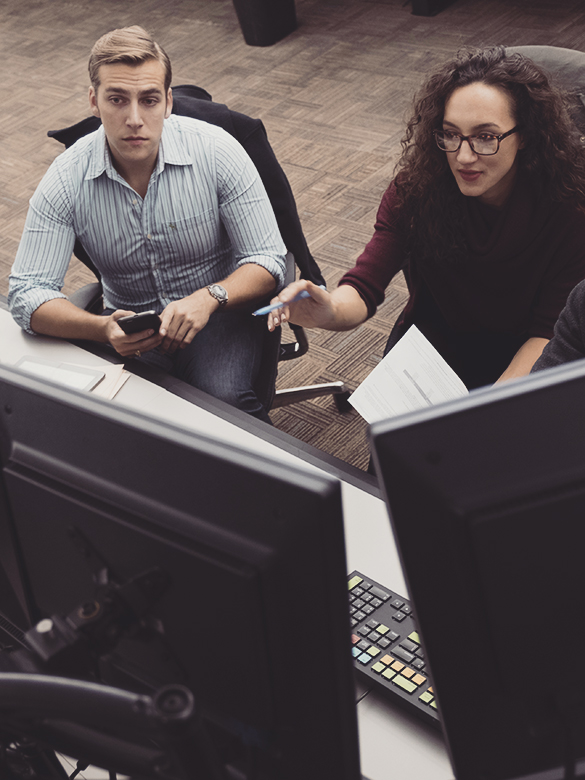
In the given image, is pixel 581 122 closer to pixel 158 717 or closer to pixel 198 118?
pixel 198 118

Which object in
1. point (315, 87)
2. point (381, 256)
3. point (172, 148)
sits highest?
point (315, 87)

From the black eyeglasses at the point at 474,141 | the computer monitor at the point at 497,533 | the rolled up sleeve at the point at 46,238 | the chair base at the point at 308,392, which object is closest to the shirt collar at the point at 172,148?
the rolled up sleeve at the point at 46,238

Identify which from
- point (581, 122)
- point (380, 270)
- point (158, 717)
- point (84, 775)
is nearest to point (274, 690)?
point (158, 717)

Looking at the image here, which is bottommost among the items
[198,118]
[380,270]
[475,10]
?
[380,270]

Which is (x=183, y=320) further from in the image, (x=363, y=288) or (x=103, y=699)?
(x=103, y=699)

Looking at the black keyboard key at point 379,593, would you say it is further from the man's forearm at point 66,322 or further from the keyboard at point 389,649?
the man's forearm at point 66,322

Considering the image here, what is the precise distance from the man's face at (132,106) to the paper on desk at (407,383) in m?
0.83

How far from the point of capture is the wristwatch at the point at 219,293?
1876 mm

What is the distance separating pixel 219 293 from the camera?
1886 mm

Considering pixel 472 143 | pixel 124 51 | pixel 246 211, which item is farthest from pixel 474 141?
pixel 124 51

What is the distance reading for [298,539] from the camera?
0.60 m

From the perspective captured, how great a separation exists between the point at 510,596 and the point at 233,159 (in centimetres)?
152

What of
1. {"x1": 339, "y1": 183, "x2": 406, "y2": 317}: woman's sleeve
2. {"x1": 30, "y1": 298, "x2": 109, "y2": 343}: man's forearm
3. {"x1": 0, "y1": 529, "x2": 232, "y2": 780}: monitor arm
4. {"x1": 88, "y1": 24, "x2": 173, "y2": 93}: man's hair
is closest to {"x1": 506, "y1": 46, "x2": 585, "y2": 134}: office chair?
{"x1": 339, "y1": 183, "x2": 406, "y2": 317}: woman's sleeve

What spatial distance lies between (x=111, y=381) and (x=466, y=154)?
82cm
